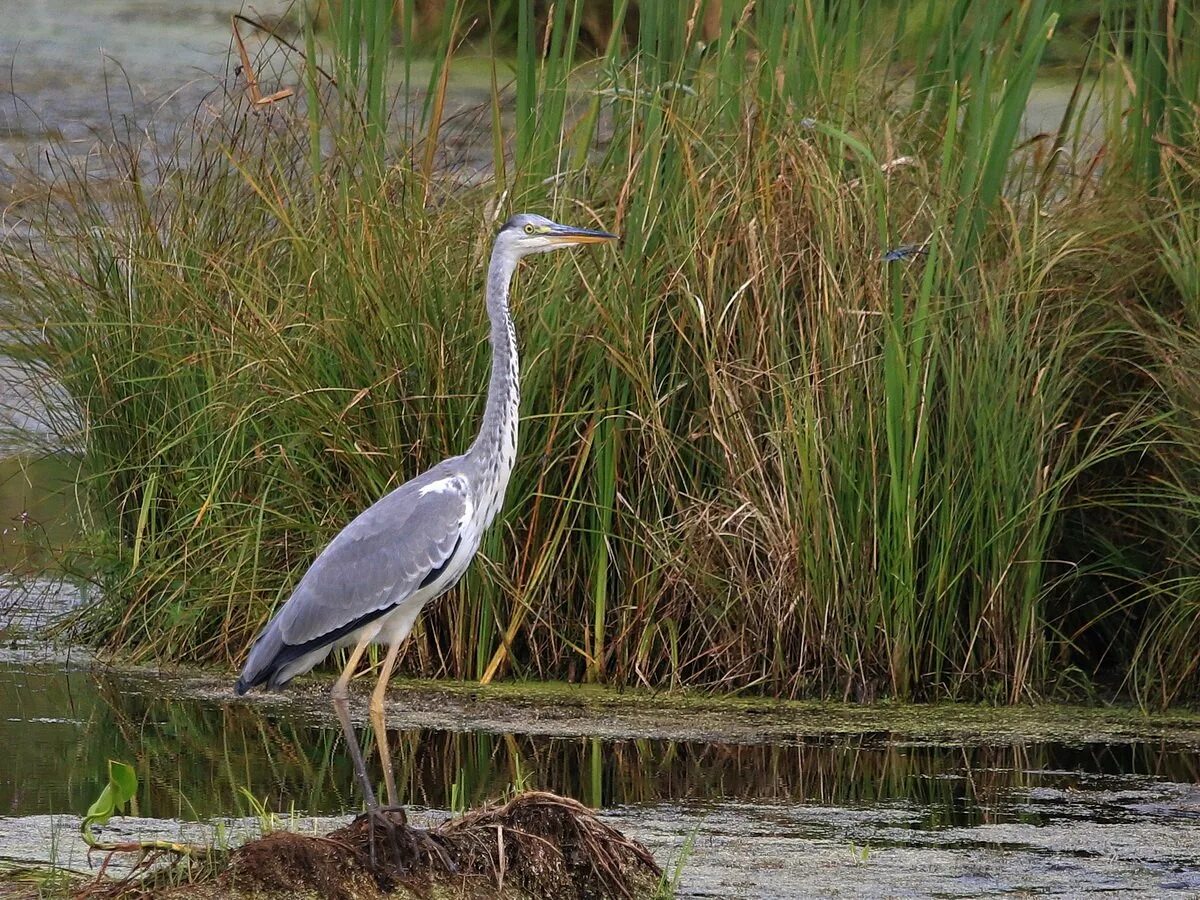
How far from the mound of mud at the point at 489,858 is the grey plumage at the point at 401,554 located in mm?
646

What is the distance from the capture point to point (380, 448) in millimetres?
5559

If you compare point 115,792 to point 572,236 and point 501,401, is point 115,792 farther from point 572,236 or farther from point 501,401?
point 572,236

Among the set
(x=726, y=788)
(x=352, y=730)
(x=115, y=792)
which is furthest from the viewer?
(x=726, y=788)

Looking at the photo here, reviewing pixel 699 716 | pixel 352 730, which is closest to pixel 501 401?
pixel 352 730

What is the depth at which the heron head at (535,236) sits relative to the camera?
465 cm

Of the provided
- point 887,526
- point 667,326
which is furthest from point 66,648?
point 887,526

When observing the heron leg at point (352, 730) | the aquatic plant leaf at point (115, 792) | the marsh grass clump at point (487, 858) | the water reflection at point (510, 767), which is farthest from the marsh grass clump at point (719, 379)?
the aquatic plant leaf at point (115, 792)

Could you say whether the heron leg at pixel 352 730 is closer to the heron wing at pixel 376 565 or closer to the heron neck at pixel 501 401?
the heron wing at pixel 376 565

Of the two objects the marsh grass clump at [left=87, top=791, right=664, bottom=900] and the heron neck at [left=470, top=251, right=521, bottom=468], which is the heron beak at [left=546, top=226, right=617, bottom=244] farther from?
the marsh grass clump at [left=87, top=791, right=664, bottom=900]

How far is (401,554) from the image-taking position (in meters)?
4.32

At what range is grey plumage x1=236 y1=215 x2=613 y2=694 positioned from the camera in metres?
4.29

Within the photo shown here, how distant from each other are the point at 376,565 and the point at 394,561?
1.6 inches

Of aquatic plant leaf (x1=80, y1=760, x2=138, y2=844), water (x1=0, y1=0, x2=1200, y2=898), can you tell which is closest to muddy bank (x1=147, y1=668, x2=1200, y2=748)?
water (x1=0, y1=0, x2=1200, y2=898)

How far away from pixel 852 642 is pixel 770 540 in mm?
390
